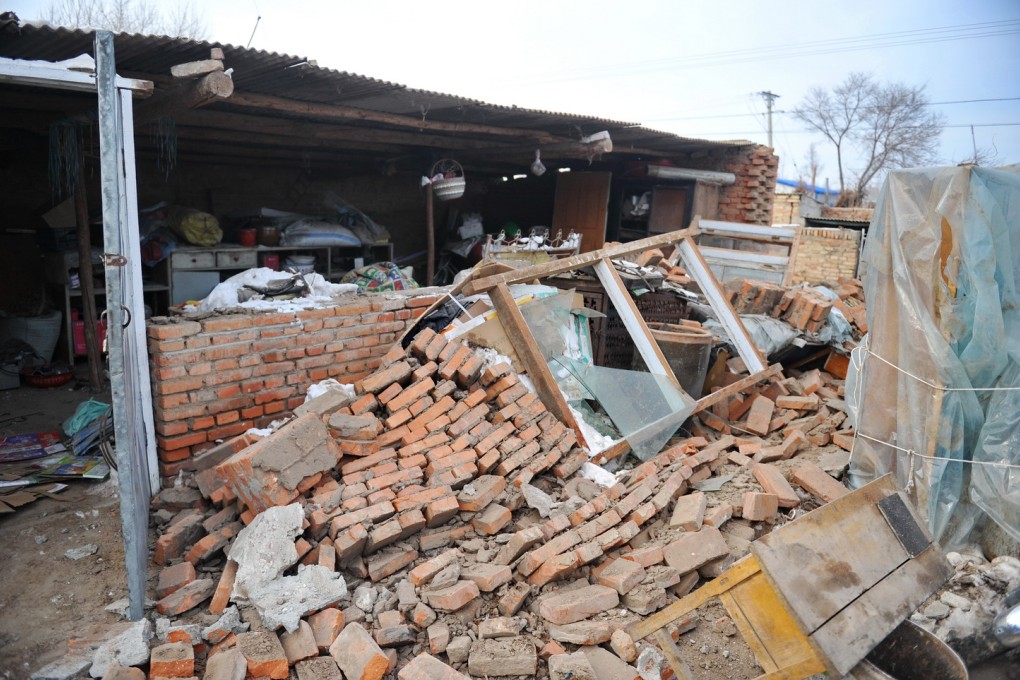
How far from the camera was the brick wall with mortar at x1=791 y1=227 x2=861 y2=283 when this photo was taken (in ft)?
36.4

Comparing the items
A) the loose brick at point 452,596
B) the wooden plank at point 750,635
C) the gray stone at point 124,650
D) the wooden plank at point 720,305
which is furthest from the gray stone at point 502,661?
the wooden plank at point 720,305

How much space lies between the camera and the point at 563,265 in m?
4.93

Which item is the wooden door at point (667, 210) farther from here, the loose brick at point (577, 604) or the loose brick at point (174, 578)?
the loose brick at point (174, 578)

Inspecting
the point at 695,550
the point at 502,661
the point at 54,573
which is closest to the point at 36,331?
the point at 54,573

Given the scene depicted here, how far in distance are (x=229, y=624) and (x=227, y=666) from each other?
26 centimetres

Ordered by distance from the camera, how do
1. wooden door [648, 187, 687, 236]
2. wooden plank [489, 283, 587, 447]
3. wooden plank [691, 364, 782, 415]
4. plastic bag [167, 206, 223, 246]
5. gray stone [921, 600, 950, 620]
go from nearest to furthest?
gray stone [921, 600, 950, 620] → wooden plank [489, 283, 587, 447] → wooden plank [691, 364, 782, 415] → plastic bag [167, 206, 223, 246] → wooden door [648, 187, 687, 236]

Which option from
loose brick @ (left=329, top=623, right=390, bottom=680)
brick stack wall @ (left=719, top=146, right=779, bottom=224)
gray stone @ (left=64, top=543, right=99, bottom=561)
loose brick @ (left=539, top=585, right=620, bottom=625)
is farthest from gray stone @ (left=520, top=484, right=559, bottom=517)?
brick stack wall @ (left=719, top=146, right=779, bottom=224)

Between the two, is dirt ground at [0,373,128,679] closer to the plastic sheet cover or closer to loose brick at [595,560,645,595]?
loose brick at [595,560,645,595]

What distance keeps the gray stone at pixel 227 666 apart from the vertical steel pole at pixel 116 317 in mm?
530

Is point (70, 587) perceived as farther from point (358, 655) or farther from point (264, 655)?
point (358, 655)

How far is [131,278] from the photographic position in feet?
11.3

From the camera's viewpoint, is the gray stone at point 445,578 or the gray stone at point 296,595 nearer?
the gray stone at point 296,595

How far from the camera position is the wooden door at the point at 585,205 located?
10055 millimetres

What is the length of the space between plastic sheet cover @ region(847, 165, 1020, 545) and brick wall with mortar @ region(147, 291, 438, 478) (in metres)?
3.43
